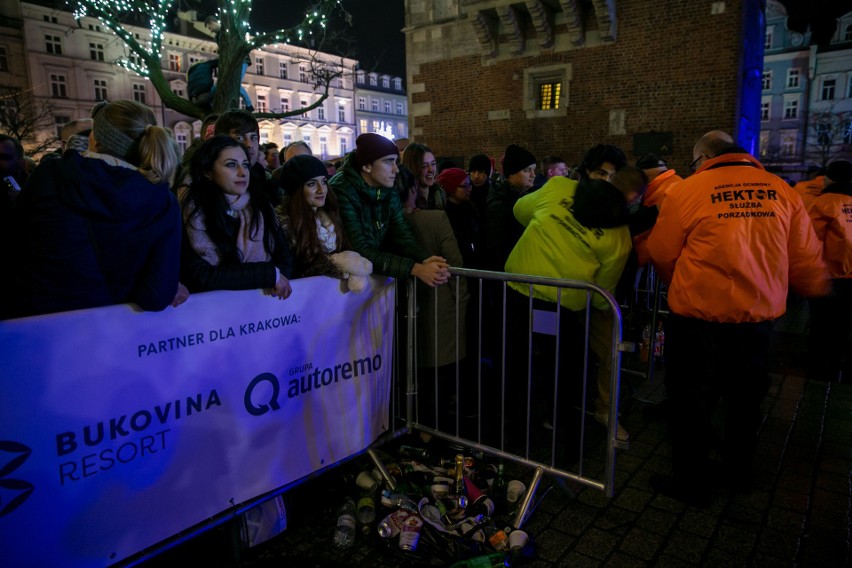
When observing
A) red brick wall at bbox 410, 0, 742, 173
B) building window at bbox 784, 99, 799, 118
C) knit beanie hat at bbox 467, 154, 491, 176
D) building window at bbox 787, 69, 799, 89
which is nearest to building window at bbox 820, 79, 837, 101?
building window at bbox 784, 99, 799, 118

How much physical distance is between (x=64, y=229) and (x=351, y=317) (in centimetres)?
159

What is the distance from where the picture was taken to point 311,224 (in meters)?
3.37

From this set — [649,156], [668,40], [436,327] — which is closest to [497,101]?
[668,40]

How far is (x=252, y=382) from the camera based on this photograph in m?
2.82

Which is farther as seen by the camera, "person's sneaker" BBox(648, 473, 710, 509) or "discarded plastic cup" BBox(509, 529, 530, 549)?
"person's sneaker" BBox(648, 473, 710, 509)

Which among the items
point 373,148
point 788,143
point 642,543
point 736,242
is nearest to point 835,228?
point 736,242

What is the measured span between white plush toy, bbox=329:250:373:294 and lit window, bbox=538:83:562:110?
11.9 meters

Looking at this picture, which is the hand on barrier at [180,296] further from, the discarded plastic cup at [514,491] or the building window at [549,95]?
the building window at [549,95]

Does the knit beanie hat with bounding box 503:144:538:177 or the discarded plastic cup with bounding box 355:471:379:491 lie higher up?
the knit beanie hat with bounding box 503:144:538:177

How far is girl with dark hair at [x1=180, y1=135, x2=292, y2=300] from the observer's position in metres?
2.76

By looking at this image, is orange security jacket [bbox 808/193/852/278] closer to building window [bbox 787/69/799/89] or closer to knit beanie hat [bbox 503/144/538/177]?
knit beanie hat [bbox 503/144/538/177]

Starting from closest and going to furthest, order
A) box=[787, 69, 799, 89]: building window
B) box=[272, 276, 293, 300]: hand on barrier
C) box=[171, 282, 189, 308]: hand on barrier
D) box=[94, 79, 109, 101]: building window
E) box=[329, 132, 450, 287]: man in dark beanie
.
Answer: box=[171, 282, 189, 308]: hand on barrier → box=[272, 276, 293, 300]: hand on barrier → box=[329, 132, 450, 287]: man in dark beanie → box=[94, 79, 109, 101]: building window → box=[787, 69, 799, 89]: building window

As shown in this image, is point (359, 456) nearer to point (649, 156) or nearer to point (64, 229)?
point (64, 229)

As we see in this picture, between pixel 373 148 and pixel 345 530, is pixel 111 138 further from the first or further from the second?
pixel 345 530
